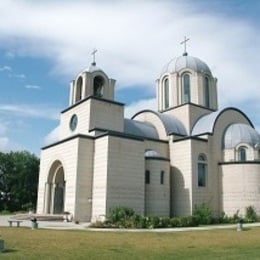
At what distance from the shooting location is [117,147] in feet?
86.0

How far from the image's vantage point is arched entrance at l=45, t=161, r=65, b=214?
30.0 m

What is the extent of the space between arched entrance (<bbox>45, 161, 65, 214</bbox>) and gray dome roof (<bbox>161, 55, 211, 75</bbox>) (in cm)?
1483

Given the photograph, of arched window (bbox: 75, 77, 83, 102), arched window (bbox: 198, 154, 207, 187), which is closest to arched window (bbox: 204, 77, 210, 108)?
arched window (bbox: 198, 154, 207, 187)

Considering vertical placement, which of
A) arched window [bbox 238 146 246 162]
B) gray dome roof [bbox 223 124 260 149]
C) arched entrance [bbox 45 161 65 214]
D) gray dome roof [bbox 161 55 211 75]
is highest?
gray dome roof [bbox 161 55 211 75]

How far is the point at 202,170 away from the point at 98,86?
37.0ft

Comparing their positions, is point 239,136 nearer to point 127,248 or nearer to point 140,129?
point 140,129

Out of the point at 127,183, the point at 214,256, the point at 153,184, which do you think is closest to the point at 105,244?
the point at 214,256

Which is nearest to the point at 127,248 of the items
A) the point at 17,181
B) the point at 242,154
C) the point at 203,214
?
the point at 203,214

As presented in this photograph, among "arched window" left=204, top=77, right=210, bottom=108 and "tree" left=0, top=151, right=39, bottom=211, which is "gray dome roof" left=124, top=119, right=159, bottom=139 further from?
"tree" left=0, top=151, right=39, bottom=211

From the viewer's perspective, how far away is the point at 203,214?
88.6 ft

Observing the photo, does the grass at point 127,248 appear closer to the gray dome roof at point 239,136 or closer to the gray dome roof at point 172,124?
the gray dome roof at point 239,136

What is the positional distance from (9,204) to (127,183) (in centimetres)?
2980

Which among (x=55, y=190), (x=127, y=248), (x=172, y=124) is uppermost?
(x=172, y=124)

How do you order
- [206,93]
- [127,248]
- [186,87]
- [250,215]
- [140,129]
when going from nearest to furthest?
→ [127,248] → [250,215] → [140,129] → [186,87] → [206,93]
